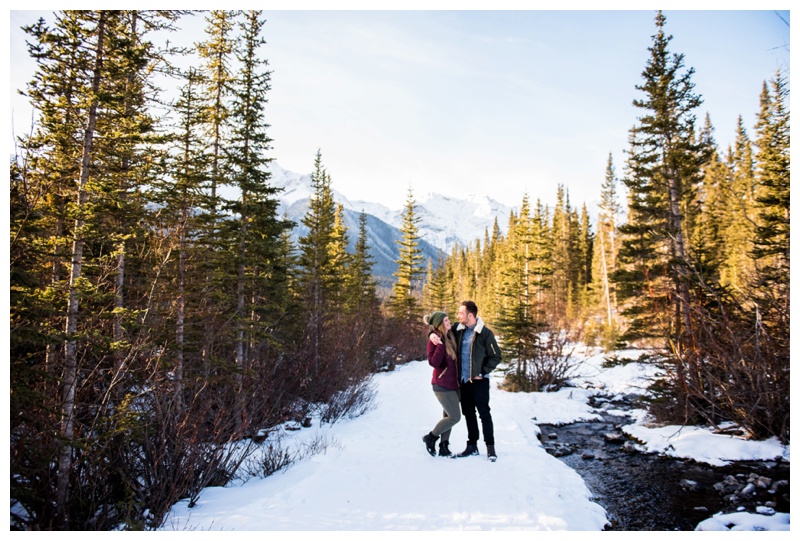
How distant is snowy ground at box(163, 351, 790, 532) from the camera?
402 cm

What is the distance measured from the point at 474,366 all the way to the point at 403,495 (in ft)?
6.66

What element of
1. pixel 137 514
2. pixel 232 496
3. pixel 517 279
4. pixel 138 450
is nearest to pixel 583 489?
pixel 232 496

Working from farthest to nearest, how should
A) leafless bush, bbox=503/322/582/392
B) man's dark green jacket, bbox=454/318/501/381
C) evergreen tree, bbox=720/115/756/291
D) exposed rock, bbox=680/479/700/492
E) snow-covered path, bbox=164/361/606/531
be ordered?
evergreen tree, bbox=720/115/756/291
leafless bush, bbox=503/322/582/392
man's dark green jacket, bbox=454/318/501/381
exposed rock, bbox=680/479/700/492
snow-covered path, bbox=164/361/606/531

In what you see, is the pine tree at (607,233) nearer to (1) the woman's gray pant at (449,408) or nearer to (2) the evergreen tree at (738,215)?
(2) the evergreen tree at (738,215)

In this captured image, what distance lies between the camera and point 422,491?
4.63m

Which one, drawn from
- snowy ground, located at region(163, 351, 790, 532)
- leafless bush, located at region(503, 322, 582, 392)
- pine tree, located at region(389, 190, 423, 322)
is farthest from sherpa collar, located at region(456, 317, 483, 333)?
pine tree, located at region(389, 190, 423, 322)

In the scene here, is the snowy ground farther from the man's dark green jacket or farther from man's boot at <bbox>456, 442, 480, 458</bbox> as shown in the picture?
the man's dark green jacket

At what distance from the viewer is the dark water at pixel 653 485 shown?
490cm

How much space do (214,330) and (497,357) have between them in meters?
7.89

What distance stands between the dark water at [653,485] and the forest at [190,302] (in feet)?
4.22

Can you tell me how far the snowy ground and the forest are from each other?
572mm

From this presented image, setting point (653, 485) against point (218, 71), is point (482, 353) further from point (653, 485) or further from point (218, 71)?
point (218, 71)

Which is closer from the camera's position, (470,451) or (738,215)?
A: (470,451)

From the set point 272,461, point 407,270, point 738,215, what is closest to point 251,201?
point 272,461
